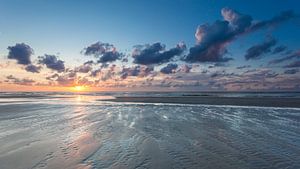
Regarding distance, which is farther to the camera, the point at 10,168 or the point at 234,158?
the point at 234,158

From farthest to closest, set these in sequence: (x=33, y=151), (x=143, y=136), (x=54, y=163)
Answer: (x=143, y=136), (x=33, y=151), (x=54, y=163)

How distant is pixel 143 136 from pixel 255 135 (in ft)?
17.7

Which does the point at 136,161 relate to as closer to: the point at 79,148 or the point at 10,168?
the point at 79,148

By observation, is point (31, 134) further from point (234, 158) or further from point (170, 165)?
point (234, 158)

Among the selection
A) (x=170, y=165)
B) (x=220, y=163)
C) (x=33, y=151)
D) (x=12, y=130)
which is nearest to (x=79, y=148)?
(x=33, y=151)

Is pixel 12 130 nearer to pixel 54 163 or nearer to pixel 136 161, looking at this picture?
pixel 54 163

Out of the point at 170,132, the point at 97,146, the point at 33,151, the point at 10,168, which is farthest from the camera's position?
the point at 170,132

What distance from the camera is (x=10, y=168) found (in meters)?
6.90

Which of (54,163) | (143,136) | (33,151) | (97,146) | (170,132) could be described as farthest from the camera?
(170,132)

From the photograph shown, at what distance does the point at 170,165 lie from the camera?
720 cm

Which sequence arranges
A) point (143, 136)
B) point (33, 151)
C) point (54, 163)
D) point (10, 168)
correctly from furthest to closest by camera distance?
point (143, 136) → point (33, 151) → point (54, 163) → point (10, 168)

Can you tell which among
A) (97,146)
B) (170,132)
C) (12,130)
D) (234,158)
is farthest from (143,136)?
(12,130)

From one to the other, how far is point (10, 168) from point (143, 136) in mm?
6176

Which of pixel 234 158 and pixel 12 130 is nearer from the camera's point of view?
pixel 234 158
